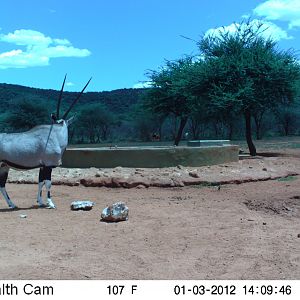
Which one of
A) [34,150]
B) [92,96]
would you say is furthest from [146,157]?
[92,96]

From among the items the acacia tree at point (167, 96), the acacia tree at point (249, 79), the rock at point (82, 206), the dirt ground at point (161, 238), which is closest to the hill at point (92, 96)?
the acacia tree at point (167, 96)

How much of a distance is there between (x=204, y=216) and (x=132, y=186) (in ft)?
14.5

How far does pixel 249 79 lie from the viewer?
72.1ft

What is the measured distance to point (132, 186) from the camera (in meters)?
13.0

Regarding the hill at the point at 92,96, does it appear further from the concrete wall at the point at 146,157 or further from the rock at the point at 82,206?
the rock at the point at 82,206

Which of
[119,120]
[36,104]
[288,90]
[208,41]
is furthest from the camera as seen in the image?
[119,120]

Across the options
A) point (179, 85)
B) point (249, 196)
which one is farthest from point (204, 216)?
point (179, 85)

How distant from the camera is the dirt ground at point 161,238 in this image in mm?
5504

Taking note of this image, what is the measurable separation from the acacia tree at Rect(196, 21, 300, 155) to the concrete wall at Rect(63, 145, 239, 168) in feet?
20.4

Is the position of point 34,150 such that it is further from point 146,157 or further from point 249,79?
point 249,79

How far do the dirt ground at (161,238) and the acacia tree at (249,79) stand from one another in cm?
1040

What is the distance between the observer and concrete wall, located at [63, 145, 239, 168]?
586 inches

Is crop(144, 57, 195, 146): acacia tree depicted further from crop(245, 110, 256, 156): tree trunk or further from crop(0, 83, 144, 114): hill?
crop(0, 83, 144, 114): hill
